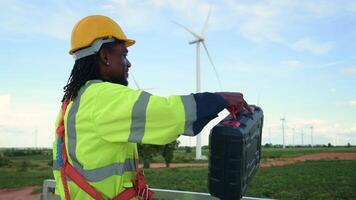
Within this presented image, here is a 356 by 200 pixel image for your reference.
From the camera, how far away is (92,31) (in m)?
2.59

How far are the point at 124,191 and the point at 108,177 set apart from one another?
12 centimetres

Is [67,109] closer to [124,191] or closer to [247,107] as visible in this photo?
[124,191]

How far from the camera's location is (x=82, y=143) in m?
2.39

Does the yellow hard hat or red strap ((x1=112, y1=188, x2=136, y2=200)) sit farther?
the yellow hard hat

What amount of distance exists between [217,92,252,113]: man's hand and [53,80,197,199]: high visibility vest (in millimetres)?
168

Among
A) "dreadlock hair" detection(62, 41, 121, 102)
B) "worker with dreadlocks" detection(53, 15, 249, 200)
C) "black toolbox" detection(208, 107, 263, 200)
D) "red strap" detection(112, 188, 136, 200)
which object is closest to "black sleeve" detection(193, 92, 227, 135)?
"worker with dreadlocks" detection(53, 15, 249, 200)

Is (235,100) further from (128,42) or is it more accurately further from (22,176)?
(22,176)

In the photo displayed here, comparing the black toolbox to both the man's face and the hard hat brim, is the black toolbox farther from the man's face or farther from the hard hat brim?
the hard hat brim

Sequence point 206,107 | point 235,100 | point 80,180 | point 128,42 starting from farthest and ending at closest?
1. point 128,42
2. point 80,180
3. point 235,100
4. point 206,107

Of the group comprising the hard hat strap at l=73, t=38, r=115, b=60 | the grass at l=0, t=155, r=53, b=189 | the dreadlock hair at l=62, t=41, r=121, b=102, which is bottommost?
the grass at l=0, t=155, r=53, b=189

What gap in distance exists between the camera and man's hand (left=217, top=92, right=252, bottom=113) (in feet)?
7.27

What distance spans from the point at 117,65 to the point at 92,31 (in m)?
0.21

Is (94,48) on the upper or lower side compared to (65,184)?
upper

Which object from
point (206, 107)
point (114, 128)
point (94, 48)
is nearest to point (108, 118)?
point (114, 128)
